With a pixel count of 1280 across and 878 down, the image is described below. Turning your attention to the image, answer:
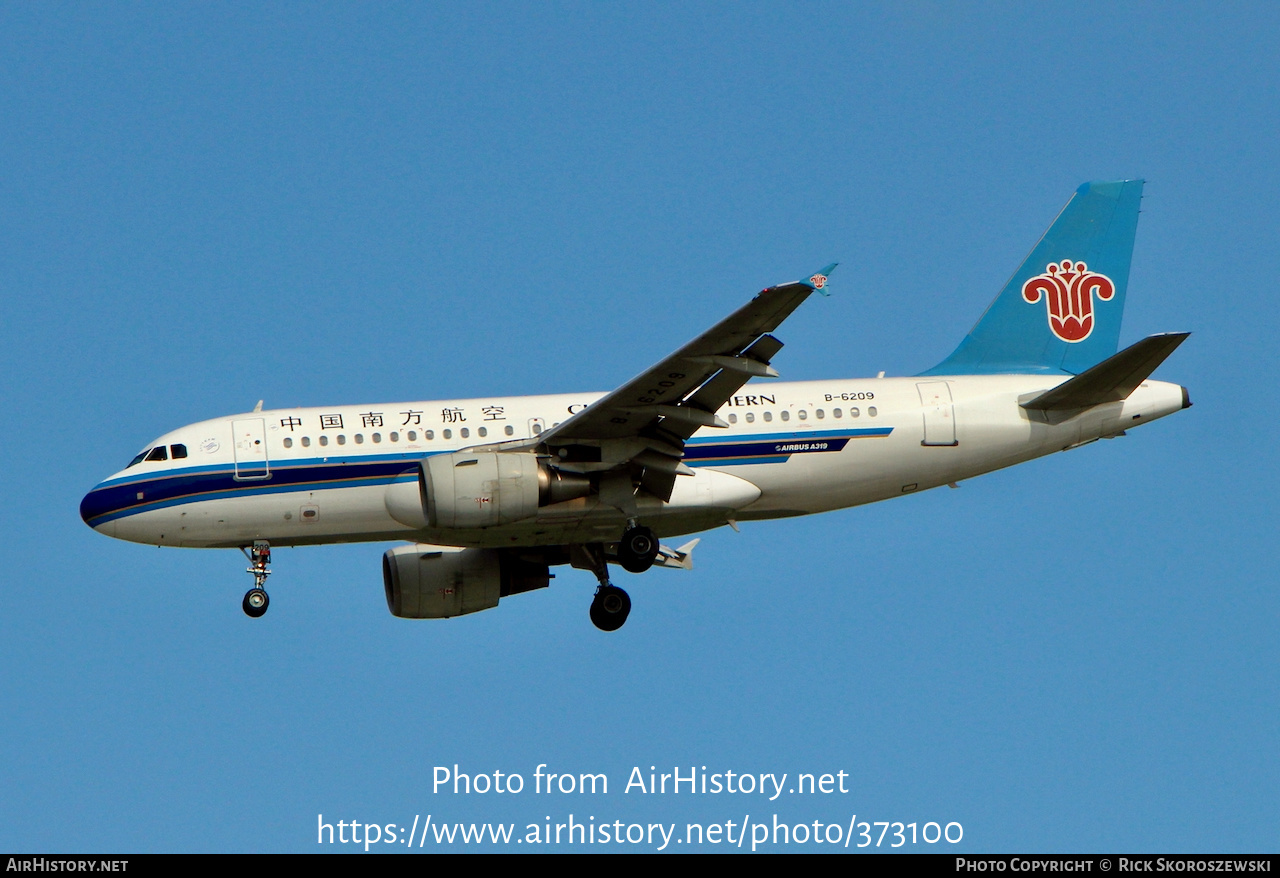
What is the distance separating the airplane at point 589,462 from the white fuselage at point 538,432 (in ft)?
0.11

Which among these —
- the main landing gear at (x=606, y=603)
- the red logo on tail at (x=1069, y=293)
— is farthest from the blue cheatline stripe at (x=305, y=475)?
the red logo on tail at (x=1069, y=293)

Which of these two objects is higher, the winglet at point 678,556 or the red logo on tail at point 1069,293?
the red logo on tail at point 1069,293

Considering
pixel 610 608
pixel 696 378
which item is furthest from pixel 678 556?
pixel 696 378

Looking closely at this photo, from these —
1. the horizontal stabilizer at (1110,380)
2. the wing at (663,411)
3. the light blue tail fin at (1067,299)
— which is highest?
the light blue tail fin at (1067,299)

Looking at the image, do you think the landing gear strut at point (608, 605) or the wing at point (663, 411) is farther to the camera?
the landing gear strut at point (608, 605)

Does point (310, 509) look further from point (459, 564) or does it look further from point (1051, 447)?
point (1051, 447)

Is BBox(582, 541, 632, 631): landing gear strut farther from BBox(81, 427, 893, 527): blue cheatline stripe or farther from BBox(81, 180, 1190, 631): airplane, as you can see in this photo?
BBox(81, 427, 893, 527): blue cheatline stripe

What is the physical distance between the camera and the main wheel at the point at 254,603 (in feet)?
97.8

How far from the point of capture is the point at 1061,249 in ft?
113

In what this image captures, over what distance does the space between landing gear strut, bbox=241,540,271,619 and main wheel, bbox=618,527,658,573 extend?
6535 mm

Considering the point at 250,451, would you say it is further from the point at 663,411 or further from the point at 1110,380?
the point at 1110,380

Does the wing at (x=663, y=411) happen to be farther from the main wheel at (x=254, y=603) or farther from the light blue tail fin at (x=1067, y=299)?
the light blue tail fin at (x=1067, y=299)

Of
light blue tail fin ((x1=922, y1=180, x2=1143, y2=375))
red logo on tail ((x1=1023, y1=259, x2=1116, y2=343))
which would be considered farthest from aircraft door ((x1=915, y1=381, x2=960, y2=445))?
red logo on tail ((x1=1023, y1=259, x2=1116, y2=343))
